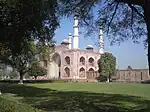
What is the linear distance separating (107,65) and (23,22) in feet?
225

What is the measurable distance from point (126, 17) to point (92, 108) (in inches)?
194

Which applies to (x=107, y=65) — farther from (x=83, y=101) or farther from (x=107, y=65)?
(x=83, y=101)

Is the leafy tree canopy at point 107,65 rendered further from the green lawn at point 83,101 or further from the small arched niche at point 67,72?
the green lawn at point 83,101

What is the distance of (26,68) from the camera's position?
239 feet

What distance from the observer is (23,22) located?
27656mm

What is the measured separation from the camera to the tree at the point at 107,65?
9475cm

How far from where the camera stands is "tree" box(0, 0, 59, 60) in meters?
25.4

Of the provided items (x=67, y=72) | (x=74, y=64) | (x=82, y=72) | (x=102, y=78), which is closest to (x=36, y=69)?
(x=102, y=78)

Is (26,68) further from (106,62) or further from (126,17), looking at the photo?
(126,17)

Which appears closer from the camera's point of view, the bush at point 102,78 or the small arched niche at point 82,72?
the bush at point 102,78

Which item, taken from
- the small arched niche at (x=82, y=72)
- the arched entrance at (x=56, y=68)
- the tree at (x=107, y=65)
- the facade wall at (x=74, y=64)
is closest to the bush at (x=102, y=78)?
the tree at (x=107, y=65)

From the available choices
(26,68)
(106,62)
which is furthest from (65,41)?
(26,68)

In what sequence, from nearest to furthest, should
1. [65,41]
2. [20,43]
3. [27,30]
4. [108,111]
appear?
[108,111], [27,30], [20,43], [65,41]

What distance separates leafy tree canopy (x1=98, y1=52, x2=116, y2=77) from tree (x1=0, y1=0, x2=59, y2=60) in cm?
6387
